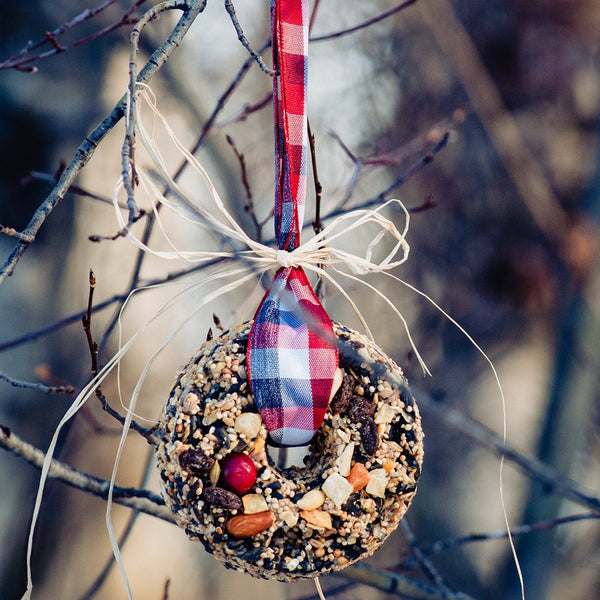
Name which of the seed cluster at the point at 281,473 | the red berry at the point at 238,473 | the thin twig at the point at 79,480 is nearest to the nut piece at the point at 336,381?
the seed cluster at the point at 281,473

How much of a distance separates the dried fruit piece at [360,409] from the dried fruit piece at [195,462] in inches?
6.2

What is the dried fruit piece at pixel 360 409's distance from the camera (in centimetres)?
65

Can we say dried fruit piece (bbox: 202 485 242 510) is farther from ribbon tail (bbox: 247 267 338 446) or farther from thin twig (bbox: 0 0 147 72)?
thin twig (bbox: 0 0 147 72)

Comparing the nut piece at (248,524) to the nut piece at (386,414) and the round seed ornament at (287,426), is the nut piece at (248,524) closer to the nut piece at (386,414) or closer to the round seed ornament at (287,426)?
the round seed ornament at (287,426)

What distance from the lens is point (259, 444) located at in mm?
630

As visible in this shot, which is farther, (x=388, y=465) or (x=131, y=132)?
(x=388, y=465)

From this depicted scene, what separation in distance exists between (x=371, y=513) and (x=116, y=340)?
52.5 inches

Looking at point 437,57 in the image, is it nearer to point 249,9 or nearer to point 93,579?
point 249,9

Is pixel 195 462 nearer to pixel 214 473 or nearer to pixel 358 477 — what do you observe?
pixel 214 473

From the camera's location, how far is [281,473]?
0.67m

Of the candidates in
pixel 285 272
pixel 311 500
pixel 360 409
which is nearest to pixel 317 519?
pixel 311 500

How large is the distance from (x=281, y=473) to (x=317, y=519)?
68 millimetres

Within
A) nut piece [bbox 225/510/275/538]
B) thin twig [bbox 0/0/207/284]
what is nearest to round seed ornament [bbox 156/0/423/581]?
Answer: nut piece [bbox 225/510/275/538]

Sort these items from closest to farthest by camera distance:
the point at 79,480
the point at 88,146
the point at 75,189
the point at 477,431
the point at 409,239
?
the point at 477,431 < the point at 88,146 < the point at 79,480 < the point at 75,189 < the point at 409,239
